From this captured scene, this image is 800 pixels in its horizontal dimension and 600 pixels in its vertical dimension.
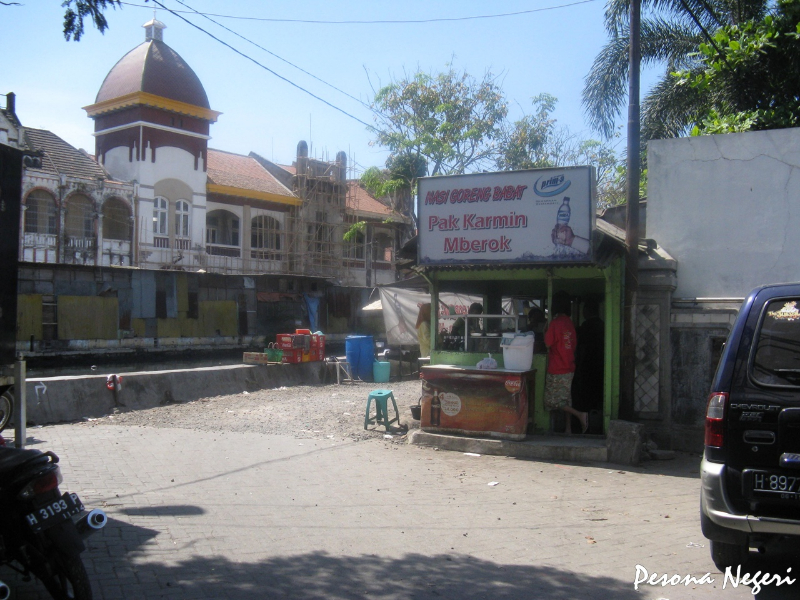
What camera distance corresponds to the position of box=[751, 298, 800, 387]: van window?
14.1 ft

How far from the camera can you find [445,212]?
31.9 feet

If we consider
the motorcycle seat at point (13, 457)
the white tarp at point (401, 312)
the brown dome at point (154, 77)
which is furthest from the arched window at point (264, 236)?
the motorcycle seat at point (13, 457)

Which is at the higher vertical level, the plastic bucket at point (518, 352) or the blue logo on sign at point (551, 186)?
the blue logo on sign at point (551, 186)

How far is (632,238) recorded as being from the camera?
9.25 meters

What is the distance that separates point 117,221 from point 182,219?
3014 millimetres

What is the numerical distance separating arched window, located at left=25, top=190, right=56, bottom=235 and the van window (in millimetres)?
26754

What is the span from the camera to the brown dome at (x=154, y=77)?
99.7 feet

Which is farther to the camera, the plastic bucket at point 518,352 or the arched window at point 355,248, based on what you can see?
the arched window at point 355,248

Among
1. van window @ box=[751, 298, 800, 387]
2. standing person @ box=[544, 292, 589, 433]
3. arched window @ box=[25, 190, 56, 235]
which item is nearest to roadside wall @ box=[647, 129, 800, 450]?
standing person @ box=[544, 292, 589, 433]

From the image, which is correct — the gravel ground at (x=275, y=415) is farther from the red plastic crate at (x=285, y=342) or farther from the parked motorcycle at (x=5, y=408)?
the red plastic crate at (x=285, y=342)

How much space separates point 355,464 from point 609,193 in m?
27.1

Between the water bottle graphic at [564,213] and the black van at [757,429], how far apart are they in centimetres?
451

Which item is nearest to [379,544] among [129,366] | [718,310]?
[718,310]

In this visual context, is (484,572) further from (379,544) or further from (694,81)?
(694,81)
